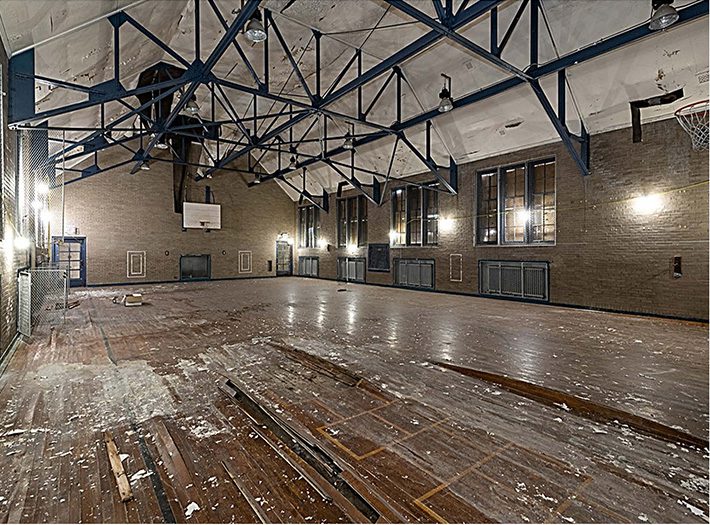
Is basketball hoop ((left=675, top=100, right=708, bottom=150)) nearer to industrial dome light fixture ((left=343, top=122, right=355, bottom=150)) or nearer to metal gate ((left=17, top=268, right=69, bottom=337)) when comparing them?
industrial dome light fixture ((left=343, top=122, right=355, bottom=150))

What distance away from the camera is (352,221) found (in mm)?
15469

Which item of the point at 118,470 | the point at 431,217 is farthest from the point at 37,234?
the point at 431,217

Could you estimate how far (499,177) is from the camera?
1018 centimetres

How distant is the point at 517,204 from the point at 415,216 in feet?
11.9

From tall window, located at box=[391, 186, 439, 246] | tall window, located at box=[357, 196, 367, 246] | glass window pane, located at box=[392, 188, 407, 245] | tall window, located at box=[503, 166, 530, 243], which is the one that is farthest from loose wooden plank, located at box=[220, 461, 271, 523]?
tall window, located at box=[357, 196, 367, 246]

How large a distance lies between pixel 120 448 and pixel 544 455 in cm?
271

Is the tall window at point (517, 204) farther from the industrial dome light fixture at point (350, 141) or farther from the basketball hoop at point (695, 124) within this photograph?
the industrial dome light fixture at point (350, 141)

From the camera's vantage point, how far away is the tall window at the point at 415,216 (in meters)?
12.2

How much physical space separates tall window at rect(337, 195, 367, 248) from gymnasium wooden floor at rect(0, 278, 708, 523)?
9.67 m

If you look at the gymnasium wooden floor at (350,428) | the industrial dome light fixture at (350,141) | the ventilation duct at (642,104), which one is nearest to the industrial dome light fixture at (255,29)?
the gymnasium wooden floor at (350,428)

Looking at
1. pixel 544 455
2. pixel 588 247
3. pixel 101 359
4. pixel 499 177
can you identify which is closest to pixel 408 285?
pixel 499 177

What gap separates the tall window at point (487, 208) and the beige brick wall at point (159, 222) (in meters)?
10.1

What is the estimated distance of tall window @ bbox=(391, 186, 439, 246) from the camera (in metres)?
12.2

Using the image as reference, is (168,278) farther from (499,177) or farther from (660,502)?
(660,502)
